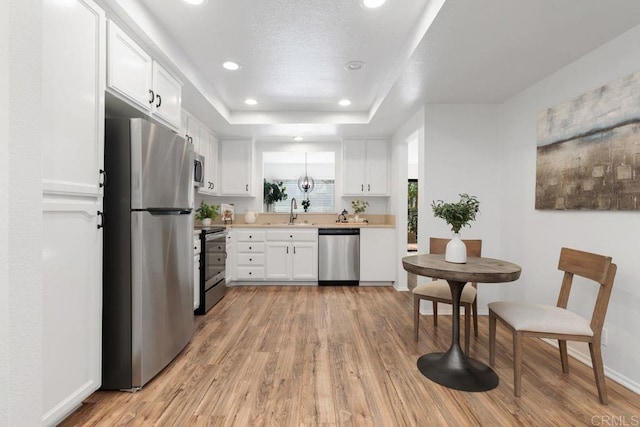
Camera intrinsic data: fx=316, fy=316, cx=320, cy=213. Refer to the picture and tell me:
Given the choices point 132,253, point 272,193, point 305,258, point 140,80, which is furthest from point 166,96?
point 272,193

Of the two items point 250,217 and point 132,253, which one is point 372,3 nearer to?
point 132,253

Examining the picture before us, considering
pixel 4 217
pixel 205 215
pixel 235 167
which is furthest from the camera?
pixel 235 167

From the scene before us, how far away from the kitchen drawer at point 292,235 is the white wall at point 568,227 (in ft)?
8.05

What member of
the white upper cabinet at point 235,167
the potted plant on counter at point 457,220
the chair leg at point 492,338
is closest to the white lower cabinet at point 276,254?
the white upper cabinet at point 235,167

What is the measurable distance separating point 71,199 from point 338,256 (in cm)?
356

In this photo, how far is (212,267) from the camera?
3.65 m

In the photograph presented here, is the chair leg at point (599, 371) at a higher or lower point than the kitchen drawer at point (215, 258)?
lower

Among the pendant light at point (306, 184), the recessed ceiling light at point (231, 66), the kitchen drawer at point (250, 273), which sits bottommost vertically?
the kitchen drawer at point (250, 273)

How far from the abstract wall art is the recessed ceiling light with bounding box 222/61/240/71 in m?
2.78

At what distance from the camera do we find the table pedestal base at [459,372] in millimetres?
2014

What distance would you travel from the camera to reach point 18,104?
0.97 meters

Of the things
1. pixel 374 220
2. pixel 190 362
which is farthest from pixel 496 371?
pixel 374 220

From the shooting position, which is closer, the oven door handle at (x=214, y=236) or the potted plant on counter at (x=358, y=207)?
the oven door handle at (x=214, y=236)

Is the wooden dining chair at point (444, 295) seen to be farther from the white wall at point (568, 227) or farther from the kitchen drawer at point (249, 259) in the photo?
the kitchen drawer at point (249, 259)
